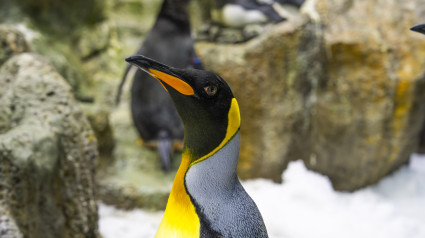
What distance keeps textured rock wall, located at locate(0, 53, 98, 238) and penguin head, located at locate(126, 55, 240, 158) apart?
0.54m

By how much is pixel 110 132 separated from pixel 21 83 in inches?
42.1

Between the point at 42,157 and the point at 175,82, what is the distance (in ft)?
2.06

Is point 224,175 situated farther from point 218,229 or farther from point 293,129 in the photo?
point 293,129

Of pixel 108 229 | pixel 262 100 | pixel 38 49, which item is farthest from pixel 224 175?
pixel 38 49

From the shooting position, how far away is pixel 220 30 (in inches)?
100

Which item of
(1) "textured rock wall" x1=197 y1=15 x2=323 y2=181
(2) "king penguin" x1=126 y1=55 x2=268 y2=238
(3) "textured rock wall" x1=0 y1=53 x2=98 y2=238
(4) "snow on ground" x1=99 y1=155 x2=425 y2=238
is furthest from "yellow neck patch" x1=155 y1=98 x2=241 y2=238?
(1) "textured rock wall" x1=197 y1=15 x2=323 y2=181

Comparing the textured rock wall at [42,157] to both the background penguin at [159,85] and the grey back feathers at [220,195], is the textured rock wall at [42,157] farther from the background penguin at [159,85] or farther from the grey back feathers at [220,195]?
the background penguin at [159,85]

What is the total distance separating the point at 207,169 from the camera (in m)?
0.85

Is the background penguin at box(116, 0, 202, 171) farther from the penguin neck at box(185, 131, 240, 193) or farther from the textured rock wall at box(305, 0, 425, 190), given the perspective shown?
the penguin neck at box(185, 131, 240, 193)

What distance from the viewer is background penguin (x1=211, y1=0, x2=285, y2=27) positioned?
2443mm

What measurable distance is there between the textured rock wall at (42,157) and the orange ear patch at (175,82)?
58 cm

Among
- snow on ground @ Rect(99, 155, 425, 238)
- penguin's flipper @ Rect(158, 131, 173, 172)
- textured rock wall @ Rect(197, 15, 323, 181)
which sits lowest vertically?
snow on ground @ Rect(99, 155, 425, 238)

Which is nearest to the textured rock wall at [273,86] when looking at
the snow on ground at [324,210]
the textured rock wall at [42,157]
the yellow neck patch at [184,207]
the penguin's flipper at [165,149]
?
the snow on ground at [324,210]

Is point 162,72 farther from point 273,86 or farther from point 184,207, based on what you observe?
point 273,86
